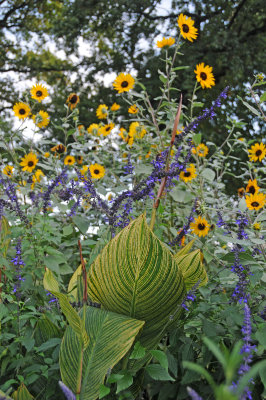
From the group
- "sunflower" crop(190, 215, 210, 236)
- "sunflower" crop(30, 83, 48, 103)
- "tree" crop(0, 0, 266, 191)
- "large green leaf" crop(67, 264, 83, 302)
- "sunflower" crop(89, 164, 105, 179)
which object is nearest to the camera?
"large green leaf" crop(67, 264, 83, 302)

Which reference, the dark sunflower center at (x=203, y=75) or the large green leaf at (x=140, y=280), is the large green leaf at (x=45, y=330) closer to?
the large green leaf at (x=140, y=280)

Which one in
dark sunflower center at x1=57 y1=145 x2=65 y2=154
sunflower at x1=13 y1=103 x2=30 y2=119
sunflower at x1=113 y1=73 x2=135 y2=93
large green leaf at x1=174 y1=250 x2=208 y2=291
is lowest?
large green leaf at x1=174 y1=250 x2=208 y2=291

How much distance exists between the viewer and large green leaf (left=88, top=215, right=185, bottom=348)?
1404 millimetres

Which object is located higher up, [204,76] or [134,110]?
[134,110]

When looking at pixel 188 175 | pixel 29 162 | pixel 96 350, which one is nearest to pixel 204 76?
pixel 188 175

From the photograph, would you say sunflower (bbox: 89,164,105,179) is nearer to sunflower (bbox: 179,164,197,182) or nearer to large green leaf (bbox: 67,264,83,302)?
sunflower (bbox: 179,164,197,182)

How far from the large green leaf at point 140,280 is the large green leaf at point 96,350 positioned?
0.07 metres

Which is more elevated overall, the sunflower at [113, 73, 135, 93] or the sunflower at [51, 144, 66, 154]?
the sunflower at [113, 73, 135, 93]

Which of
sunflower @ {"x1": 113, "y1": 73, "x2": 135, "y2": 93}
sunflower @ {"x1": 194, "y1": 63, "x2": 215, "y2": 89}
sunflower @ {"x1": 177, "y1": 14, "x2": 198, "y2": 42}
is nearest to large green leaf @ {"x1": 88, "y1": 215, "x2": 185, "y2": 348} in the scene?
sunflower @ {"x1": 194, "y1": 63, "x2": 215, "y2": 89}

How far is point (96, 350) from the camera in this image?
1.42 metres

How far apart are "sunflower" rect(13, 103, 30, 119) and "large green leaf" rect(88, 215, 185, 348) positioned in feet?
6.76

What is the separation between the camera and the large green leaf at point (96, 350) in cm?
135

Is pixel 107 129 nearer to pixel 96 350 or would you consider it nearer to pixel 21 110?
pixel 21 110

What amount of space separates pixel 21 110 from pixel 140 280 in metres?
2.24
